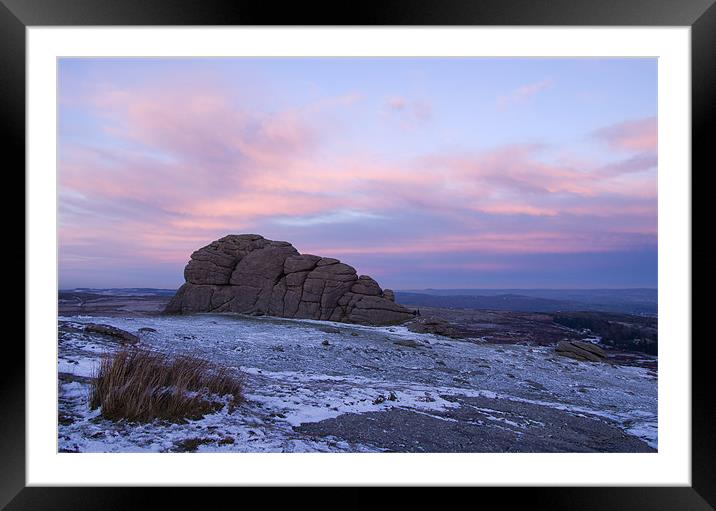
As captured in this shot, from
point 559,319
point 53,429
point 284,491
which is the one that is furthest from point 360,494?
point 559,319

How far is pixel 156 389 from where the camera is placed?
3545 millimetres

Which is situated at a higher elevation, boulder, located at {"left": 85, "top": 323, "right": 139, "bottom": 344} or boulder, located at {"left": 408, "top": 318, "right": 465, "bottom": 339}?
boulder, located at {"left": 85, "top": 323, "right": 139, "bottom": 344}

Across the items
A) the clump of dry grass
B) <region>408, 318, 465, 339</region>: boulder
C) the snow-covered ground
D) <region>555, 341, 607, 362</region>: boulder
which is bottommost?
<region>555, 341, 607, 362</region>: boulder

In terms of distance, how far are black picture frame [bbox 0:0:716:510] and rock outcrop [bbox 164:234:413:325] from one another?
15214mm

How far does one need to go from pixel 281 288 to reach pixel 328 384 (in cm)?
1376

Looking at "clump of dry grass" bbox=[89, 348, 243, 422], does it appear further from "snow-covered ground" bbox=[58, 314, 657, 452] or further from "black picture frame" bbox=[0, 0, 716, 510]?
"black picture frame" bbox=[0, 0, 716, 510]

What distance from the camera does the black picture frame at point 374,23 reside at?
2328mm

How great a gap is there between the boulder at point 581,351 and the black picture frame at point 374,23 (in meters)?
11.6

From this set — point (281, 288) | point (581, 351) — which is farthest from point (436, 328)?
point (281, 288)

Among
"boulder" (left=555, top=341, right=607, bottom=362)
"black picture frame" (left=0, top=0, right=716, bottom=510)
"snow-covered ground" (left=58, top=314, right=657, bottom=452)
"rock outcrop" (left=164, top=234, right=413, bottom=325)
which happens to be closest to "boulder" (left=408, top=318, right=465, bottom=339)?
"rock outcrop" (left=164, top=234, right=413, bottom=325)

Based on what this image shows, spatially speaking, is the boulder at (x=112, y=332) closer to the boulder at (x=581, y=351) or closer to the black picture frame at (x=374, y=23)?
the black picture frame at (x=374, y=23)

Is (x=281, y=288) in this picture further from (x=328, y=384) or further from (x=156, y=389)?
(x=156, y=389)

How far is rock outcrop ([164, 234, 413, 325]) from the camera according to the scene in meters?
18.2

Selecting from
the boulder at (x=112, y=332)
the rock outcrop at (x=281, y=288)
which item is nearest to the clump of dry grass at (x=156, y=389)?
the boulder at (x=112, y=332)
